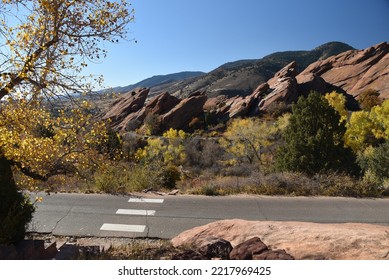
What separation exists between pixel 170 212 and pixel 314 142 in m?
9.88

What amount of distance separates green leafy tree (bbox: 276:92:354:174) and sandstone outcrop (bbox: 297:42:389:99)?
1697 inches

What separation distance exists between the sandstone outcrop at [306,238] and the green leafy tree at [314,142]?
413 inches

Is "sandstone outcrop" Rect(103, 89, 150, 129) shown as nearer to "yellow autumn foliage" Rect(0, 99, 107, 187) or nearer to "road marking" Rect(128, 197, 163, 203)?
"road marking" Rect(128, 197, 163, 203)

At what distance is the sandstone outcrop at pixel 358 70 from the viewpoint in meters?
57.3

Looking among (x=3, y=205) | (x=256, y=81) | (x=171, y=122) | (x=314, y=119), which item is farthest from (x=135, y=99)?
(x=3, y=205)

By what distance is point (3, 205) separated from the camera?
474cm

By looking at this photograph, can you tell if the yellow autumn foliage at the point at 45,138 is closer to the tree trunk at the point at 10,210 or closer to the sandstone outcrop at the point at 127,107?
the tree trunk at the point at 10,210

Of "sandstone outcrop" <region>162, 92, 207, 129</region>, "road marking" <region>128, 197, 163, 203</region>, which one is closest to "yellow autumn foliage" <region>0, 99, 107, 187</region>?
"road marking" <region>128, 197, 163, 203</region>

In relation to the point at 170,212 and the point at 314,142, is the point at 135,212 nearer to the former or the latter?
the point at 170,212

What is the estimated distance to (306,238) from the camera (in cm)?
509

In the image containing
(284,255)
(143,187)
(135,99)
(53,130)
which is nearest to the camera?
(284,255)

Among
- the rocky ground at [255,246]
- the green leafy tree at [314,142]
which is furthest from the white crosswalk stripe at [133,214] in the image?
the green leafy tree at [314,142]

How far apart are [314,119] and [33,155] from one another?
1418 cm

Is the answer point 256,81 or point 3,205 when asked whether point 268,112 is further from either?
point 3,205
